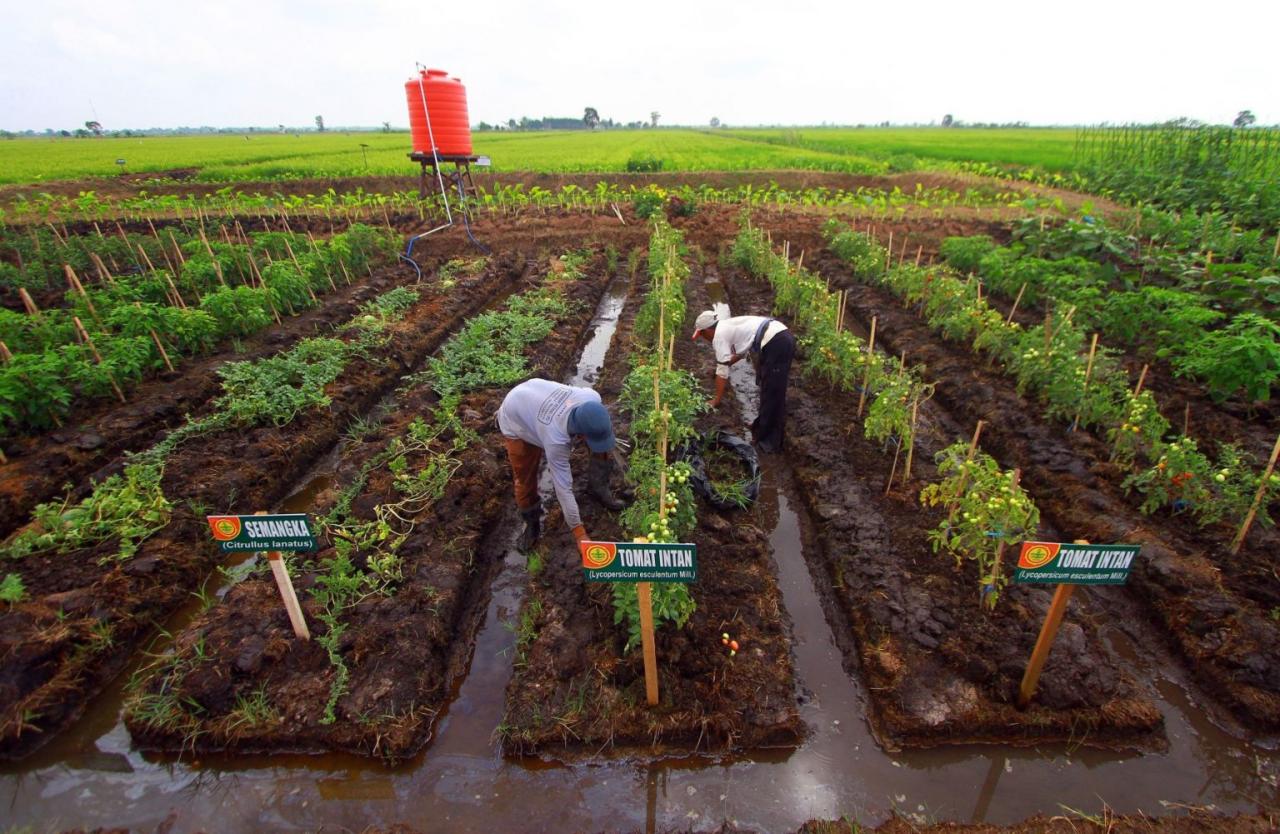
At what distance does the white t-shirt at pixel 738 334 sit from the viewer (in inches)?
242

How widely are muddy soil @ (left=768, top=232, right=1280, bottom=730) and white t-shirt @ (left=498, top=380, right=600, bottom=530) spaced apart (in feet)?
16.0

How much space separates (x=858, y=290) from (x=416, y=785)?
11.5 m

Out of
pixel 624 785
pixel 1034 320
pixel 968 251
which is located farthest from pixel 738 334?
pixel 968 251

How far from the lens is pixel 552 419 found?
4.49 meters

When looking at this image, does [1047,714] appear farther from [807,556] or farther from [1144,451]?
[1144,451]

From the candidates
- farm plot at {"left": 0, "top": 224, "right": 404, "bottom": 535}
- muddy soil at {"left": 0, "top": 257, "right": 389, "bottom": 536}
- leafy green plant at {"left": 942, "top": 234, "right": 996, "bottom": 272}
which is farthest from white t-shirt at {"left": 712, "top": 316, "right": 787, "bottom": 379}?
leafy green plant at {"left": 942, "top": 234, "right": 996, "bottom": 272}

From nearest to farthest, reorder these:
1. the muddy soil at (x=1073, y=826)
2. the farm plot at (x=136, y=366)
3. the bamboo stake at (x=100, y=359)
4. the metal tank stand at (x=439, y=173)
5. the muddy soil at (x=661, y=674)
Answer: the muddy soil at (x=1073, y=826), the muddy soil at (x=661, y=674), the farm plot at (x=136, y=366), the bamboo stake at (x=100, y=359), the metal tank stand at (x=439, y=173)

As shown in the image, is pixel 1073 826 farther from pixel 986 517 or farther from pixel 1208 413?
pixel 1208 413

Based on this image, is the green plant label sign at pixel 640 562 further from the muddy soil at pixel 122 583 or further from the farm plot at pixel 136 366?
the farm plot at pixel 136 366

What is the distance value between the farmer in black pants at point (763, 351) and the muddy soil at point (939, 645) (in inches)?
47.4

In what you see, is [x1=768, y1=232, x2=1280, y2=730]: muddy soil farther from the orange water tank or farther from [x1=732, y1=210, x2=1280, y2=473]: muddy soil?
the orange water tank

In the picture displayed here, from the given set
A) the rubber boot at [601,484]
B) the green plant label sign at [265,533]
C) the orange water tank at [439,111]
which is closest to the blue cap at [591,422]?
the rubber boot at [601,484]

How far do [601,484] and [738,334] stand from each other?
7.78 ft

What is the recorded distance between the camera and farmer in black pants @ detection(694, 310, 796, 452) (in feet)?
20.1
